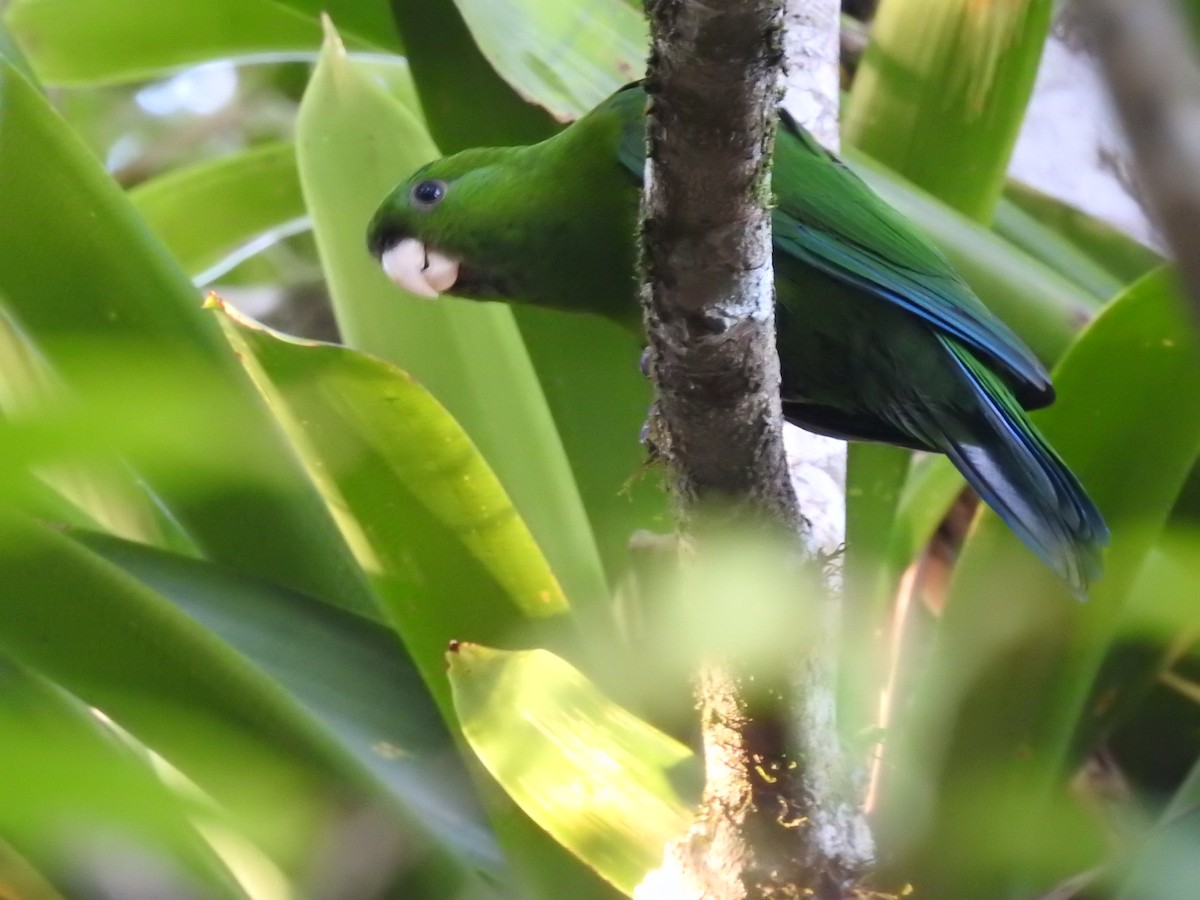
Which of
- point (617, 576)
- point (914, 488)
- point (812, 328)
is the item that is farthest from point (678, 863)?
point (914, 488)

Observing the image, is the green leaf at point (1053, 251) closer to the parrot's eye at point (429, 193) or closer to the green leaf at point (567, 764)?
the parrot's eye at point (429, 193)

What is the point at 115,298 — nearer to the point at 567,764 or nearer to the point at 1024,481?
the point at 567,764

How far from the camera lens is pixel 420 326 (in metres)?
1.25

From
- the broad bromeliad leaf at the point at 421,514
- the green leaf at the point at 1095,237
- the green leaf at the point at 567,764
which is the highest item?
the green leaf at the point at 1095,237

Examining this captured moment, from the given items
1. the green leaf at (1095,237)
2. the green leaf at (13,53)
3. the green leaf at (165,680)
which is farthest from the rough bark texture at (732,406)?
the green leaf at (1095,237)

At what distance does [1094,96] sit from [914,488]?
0.76 meters

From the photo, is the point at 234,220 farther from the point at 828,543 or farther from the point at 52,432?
the point at 52,432

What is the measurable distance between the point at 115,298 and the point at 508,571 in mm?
445

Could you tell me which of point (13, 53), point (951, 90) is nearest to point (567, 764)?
point (951, 90)

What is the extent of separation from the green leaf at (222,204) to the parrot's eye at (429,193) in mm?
535

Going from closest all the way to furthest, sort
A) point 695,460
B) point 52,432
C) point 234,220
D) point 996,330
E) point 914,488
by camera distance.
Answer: point 52,432
point 695,460
point 996,330
point 914,488
point 234,220

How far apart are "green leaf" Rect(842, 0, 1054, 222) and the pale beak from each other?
0.52 meters

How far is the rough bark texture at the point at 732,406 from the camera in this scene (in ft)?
1.68

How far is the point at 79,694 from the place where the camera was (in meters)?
0.94
